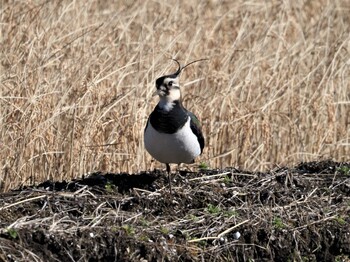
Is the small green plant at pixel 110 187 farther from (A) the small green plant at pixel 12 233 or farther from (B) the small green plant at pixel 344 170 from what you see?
(B) the small green plant at pixel 344 170

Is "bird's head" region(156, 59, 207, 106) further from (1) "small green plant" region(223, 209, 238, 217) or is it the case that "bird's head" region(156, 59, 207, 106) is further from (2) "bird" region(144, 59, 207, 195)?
(1) "small green plant" region(223, 209, 238, 217)

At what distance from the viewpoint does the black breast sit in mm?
6004

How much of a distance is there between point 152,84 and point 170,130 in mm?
→ 2134

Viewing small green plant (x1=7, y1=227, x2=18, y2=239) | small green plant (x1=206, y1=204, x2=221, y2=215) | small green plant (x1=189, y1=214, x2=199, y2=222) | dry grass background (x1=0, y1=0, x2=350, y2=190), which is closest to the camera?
small green plant (x1=7, y1=227, x2=18, y2=239)

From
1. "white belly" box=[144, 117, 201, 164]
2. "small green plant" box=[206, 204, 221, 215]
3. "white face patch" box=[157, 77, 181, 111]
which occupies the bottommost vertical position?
"small green plant" box=[206, 204, 221, 215]

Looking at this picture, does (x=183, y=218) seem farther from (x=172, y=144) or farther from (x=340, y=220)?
(x=340, y=220)

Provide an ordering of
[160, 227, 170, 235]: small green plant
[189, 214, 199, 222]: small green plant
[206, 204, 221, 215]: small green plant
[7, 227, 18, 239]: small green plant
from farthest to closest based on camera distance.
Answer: [206, 204, 221, 215]: small green plant → [189, 214, 199, 222]: small green plant → [160, 227, 170, 235]: small green plant → [7, 227, 18, 239]: small green plant

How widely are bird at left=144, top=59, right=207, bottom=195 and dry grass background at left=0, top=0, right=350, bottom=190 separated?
1407mm

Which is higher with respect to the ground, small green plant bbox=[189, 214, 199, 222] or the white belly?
the white belly

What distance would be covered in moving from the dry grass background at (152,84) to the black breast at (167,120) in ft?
4.78

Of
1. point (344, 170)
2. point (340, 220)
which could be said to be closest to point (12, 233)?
point (340, 220)

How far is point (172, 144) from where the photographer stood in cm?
602

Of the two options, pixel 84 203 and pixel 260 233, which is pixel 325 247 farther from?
pixel 84 203

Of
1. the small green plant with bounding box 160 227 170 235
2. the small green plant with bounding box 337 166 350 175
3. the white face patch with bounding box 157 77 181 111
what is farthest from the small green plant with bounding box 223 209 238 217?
the small green plant with bounding box 337 166 350 175
